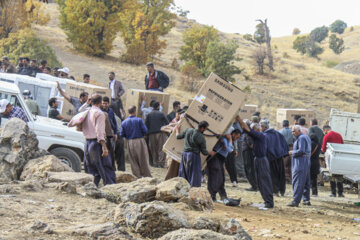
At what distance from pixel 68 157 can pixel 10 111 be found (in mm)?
1402

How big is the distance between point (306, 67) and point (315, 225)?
43108mm

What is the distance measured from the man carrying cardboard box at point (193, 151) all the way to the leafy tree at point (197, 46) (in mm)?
27883

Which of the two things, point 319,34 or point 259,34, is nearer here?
point 259,34

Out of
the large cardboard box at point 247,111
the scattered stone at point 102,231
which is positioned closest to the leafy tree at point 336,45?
the large cardboard box at point 247,111

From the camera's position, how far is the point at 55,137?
33.0ft

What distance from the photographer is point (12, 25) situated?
108ft

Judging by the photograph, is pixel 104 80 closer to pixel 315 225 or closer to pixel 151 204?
pixel 315 225

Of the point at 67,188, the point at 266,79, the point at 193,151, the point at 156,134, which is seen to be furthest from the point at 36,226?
the point at 266,79

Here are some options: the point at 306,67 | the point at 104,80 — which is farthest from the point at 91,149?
the point at 306,67

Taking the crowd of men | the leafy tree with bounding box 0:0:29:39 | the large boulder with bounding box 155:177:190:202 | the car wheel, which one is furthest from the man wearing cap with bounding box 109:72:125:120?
the leafy tree with bounding box 0:0:29:39

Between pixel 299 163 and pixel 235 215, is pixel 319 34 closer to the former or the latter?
pixel 299 163

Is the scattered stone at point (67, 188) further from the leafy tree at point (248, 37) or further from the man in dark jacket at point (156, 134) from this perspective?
the leafy tree at point (248, 37)

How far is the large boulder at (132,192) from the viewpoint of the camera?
23.4ft

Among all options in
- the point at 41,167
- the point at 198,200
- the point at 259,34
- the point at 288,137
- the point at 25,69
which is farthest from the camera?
the point at 259,34
